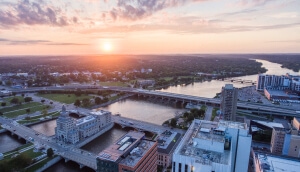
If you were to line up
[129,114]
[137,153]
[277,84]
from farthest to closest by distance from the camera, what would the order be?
[277,84]
[129,114]
[137,153]

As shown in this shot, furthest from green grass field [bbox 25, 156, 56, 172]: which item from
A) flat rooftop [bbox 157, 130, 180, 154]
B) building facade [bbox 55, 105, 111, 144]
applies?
flat rooftop [bbox 157, 130, 180, 154]

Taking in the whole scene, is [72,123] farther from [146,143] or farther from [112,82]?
[112,82]

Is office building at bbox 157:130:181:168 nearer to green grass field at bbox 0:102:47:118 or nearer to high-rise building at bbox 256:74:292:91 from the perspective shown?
green grass field at bbox 0:102:47:118

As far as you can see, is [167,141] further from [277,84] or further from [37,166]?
[277,84]

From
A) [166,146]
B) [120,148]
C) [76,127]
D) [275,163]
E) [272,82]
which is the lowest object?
[166,146]

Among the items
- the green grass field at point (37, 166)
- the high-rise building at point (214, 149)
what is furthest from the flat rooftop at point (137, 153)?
the green grass field at point (37, 166)

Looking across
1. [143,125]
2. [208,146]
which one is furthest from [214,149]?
[143,125]
